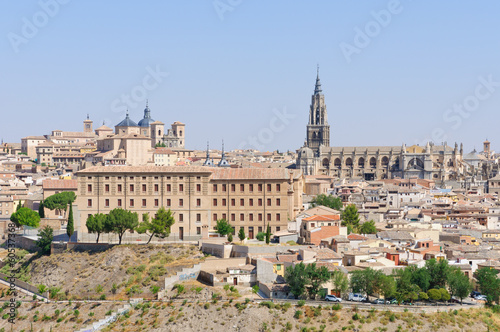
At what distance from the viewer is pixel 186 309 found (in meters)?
47.6

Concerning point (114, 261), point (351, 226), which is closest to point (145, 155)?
point (351, 226)

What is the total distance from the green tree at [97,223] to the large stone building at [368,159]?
91.7 meters

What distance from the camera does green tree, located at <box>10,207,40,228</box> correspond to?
73312 millimetres

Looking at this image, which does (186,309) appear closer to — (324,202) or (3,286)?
(3,286)

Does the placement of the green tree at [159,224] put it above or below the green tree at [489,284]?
above

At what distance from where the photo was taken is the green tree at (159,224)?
5700 centimetres

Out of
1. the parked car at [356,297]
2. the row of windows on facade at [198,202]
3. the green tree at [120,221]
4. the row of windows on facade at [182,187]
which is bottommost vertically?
the parked car at [356,297]

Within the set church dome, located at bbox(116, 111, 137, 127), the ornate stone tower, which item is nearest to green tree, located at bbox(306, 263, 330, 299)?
church dome, located at bbox(116, 111, 137, 127)

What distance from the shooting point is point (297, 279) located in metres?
47.4

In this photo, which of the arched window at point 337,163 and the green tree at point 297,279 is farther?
the arched window at point 337,163

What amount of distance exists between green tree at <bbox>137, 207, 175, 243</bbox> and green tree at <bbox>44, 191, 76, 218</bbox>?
24.2 meters

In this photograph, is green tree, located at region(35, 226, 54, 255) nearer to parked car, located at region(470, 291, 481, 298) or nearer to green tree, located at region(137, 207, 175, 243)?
green tree, located at region(137, 207, 175, 243)

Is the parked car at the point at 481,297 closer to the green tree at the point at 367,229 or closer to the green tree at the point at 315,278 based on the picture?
the green tree at the point at 315,278

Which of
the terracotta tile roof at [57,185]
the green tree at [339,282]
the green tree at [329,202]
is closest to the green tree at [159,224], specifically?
the green tree at [339,282]
